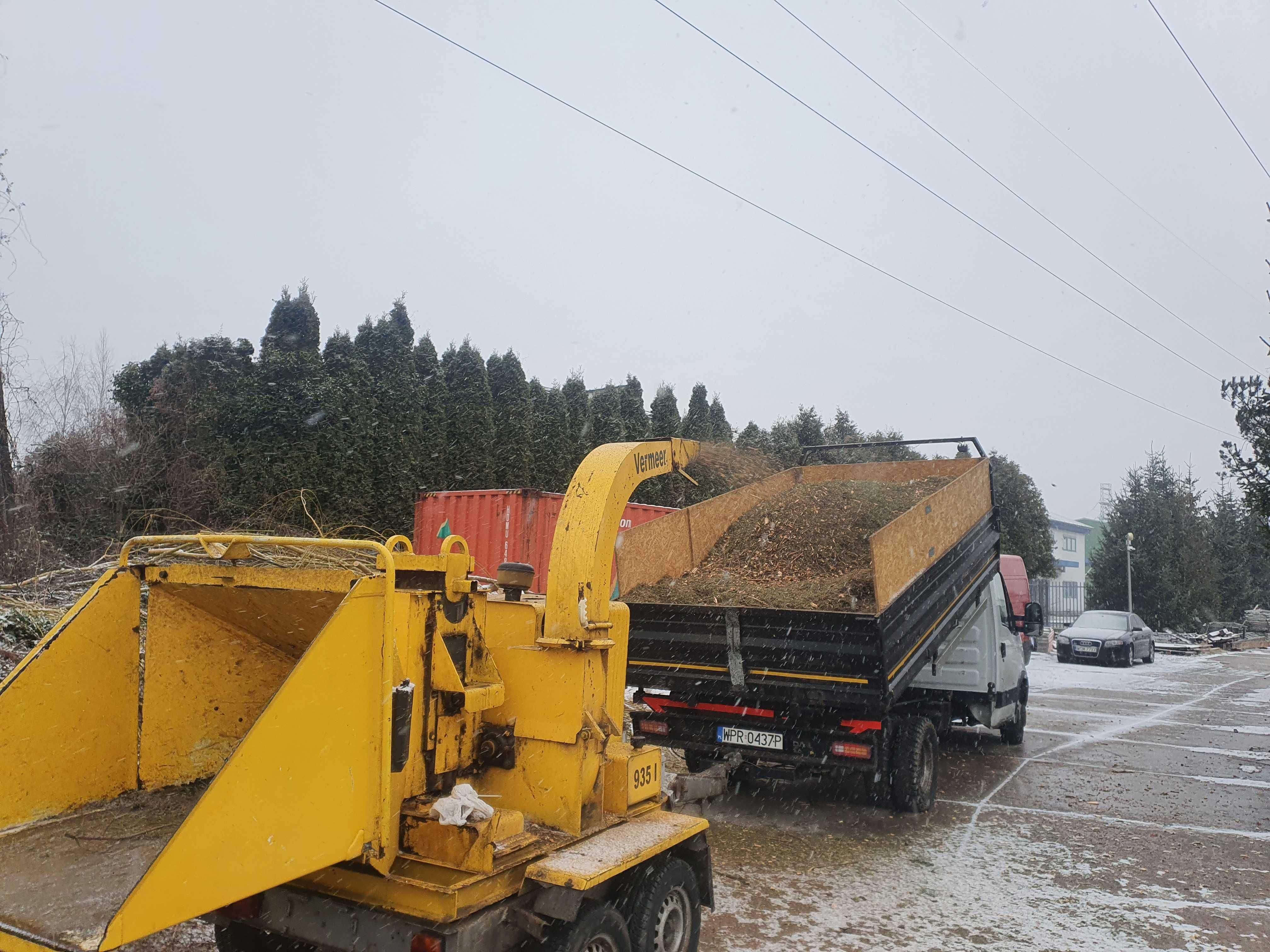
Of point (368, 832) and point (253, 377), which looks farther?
point (253, 377)

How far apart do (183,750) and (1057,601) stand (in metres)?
40.6

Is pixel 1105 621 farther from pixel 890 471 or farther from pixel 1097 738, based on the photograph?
pixel 890 471

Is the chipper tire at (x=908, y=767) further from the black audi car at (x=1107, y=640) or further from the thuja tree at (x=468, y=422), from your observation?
the black audi car at (x=1107, y=640)

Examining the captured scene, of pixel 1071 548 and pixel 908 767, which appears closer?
pixel 908 767

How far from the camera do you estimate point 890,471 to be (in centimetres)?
918

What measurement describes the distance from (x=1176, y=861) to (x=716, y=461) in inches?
174

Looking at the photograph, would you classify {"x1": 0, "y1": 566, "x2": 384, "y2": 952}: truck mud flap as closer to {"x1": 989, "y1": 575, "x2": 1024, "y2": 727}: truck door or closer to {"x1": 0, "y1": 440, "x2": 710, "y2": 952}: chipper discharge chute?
{"x1": 0, "y1": 440, "x2": 710, "y2": 952}: chipper discharge chute

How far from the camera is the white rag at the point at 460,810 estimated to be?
9.35 feet

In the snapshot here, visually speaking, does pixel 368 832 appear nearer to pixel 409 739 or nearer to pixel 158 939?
pixel 409 739

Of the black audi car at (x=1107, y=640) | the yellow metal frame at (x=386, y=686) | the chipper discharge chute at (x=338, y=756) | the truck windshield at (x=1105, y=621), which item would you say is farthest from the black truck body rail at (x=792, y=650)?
the truck windshield at (x=1105, y=621)

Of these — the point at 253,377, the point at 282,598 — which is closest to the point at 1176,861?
the point at 282,598

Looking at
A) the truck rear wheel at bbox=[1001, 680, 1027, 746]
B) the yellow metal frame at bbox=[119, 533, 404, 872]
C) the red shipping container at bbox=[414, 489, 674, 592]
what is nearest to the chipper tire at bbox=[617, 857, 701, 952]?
the yellow metal frame at bbox=[119, 533, 404, 872]

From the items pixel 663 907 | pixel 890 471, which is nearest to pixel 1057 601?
pixel 890 471

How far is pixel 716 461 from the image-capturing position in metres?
5.23
